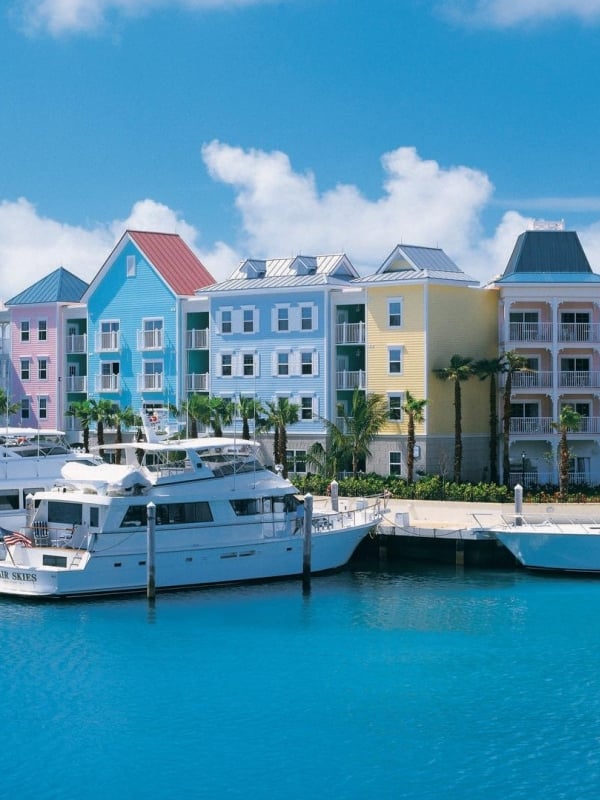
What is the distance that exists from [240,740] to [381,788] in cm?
399

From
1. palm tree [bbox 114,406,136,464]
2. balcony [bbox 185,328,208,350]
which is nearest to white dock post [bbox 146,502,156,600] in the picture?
palm tree [bbox 114,406,136,464]

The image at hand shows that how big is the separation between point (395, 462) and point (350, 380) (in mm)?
5251

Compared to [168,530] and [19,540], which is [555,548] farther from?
[19,540]

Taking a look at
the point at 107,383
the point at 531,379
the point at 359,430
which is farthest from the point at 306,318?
the point at 107,383

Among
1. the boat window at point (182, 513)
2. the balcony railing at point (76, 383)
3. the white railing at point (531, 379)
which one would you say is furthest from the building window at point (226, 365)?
the boat window at point (182, 513)

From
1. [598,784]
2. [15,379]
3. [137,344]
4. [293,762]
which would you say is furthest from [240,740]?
[15,379]

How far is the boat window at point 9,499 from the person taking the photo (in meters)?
43.7

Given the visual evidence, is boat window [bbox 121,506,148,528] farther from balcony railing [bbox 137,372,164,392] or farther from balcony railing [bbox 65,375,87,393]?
balcony railing [bbox 65,375,87,393]

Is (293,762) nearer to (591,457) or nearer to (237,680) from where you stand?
(237,680)

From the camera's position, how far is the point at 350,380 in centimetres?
6025

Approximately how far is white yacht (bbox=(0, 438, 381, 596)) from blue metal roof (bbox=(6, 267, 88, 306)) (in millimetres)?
29577

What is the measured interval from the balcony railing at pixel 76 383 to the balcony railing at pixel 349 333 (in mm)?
16531

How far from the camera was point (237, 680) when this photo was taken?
3016 centimetres

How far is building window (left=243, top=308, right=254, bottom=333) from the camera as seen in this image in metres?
62.2
